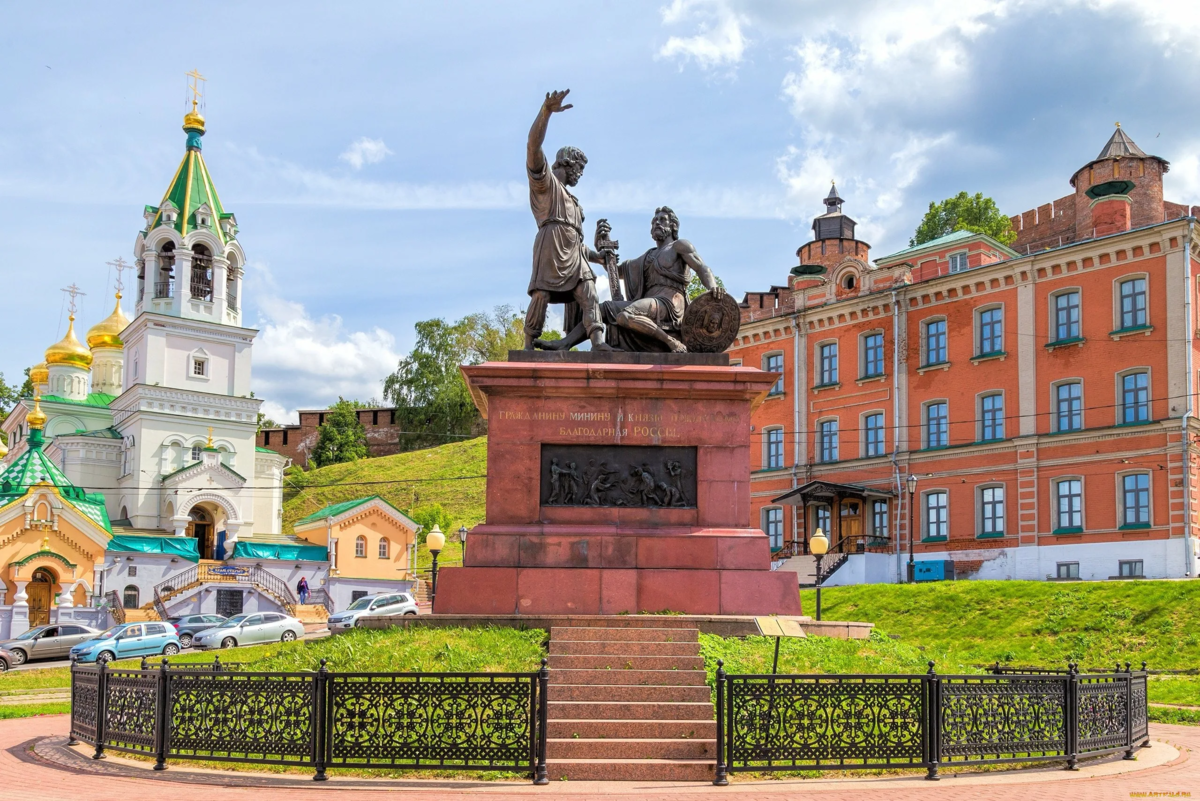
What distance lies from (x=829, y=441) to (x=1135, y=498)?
13.0 m

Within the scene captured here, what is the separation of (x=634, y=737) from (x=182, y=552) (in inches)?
1778

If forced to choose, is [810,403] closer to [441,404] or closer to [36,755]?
[36,755]

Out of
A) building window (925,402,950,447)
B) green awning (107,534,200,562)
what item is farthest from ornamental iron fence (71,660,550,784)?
green awning (107,534,200,562)

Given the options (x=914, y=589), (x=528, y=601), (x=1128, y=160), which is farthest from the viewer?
(x=1128, y=160)

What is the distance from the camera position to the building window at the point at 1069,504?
41.6 m

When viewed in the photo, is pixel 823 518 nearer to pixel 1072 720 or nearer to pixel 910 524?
pixel 910 524

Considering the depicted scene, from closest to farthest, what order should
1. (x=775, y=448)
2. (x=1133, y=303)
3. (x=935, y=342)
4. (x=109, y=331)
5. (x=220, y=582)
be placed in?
(x=1133, y=303)
(x=935, y=342)
(x=220, y=582)
(x=775, y=448)
(x=109, y=331)

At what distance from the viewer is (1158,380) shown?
39.9m

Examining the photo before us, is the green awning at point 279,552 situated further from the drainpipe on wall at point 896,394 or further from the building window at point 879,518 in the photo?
the drainpipe on wall at point 896,394

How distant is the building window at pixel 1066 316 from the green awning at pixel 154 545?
3602cm

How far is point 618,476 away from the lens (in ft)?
50.8

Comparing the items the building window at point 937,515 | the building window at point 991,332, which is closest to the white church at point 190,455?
the building window at point 937,515

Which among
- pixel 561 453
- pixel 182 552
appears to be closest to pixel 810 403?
pixel 182 552

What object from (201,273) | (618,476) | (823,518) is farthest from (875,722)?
(201,273)
